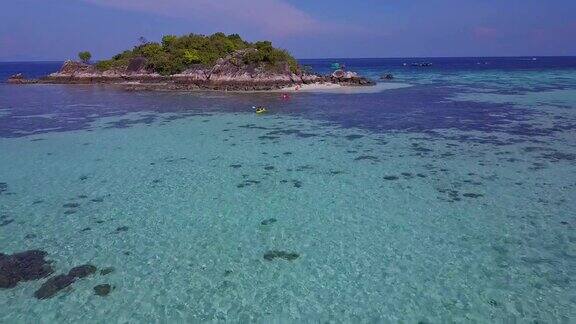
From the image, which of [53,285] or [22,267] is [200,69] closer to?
[22,267]

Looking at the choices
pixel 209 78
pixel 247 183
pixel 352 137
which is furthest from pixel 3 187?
pixel 209 78

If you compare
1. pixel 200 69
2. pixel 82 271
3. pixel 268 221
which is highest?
pixel 200 69

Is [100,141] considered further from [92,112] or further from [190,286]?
[190,286]

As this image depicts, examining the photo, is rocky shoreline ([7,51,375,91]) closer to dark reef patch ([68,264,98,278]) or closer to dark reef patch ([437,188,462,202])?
dark reef patch ([437,188,462,202])

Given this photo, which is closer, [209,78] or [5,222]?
[5,222]

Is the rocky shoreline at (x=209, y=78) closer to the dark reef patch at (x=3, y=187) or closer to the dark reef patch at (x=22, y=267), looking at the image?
the dark reef patch at (x=3, y=187)

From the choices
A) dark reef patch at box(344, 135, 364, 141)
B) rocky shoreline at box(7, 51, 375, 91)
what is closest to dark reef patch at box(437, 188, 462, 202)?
dark reef patch at box(344, 135, 364, 141)

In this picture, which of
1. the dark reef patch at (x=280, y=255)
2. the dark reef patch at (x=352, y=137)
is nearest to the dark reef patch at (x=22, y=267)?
the dark reef patch at (x=280, y=255)

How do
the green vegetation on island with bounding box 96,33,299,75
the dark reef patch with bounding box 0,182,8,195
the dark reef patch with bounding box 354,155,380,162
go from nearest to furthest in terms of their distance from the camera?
the dark reef patch with bounding box 0,182,8,195 → the dark reef patch with bounding box 354,155,380,162 → the green vegetation on island with bounding box 96,33,299,75
